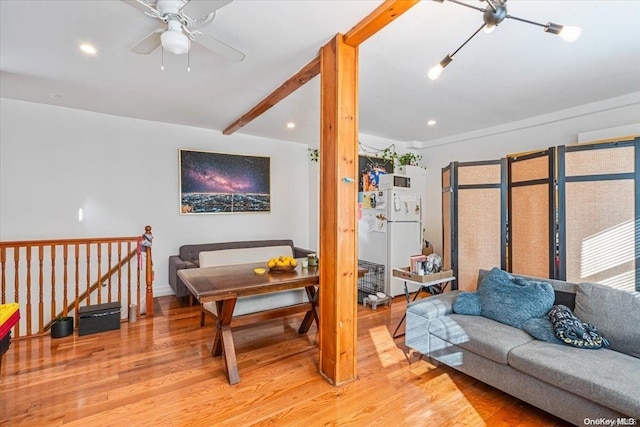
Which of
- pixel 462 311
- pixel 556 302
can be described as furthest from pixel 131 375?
pixel 556 302

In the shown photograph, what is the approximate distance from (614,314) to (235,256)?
305 cm

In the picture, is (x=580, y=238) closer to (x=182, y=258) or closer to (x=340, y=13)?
(x=340, y=13)

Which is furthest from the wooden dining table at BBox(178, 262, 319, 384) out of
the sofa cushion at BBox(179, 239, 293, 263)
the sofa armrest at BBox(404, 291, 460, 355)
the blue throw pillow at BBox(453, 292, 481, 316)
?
Result: the sofa cushion at BBox(179, 239, 293, 263)

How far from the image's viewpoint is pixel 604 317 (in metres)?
2.00

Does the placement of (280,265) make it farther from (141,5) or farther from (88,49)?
(88,49)

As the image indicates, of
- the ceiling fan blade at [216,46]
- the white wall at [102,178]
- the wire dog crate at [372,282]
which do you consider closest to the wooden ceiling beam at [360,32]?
the ceiling fan blade at [216,46]

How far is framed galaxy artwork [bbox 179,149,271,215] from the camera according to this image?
462 centimetres

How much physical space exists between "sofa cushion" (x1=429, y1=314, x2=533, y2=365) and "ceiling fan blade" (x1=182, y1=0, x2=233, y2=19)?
2.61m

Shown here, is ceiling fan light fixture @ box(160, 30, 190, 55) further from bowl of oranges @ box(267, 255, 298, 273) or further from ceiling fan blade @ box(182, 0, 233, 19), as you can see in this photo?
bowl of oranges @ box(267, 255, 298, 273)

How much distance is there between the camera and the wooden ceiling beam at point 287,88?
8.72 feet

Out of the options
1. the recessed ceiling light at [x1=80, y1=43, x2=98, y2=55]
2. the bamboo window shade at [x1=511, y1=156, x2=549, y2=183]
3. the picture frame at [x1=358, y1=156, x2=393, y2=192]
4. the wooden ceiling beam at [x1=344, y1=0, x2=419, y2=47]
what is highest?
the recessed ceiling light at [x1=80, y1=43, x2=98, y2=55]

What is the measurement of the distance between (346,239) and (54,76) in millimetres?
3219

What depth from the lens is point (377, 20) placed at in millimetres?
1914

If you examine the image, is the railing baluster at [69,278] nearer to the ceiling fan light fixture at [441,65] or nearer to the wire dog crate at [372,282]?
the wire dog crate at [372,282]
